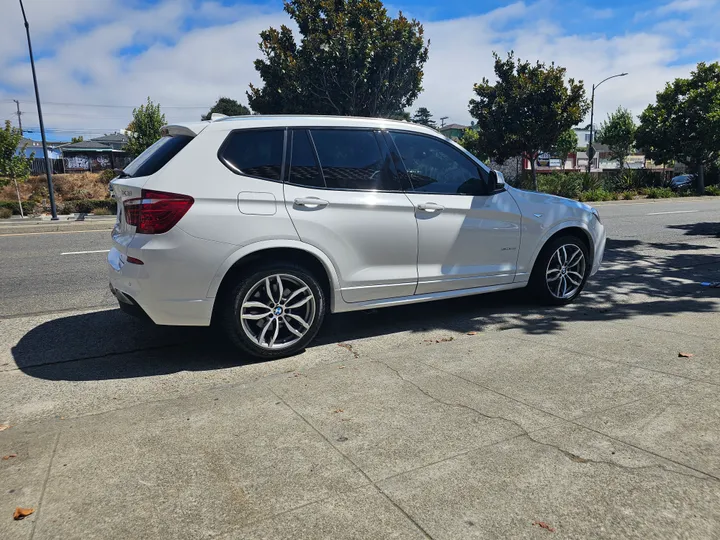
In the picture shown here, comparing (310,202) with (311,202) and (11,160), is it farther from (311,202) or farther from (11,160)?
(11,160)

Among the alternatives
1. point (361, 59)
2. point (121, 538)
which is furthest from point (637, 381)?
point (361, 59)

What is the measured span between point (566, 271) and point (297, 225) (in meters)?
3.12

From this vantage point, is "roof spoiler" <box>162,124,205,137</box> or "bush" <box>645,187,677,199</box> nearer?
"roof spoiler" <box>162,124,205,137</box>

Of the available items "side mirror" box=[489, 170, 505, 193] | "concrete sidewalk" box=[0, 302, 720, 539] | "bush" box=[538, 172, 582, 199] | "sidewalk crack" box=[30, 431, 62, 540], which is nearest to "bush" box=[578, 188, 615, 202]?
"bush" box=[538, 172, 582, 199]

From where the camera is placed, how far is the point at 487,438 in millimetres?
2834

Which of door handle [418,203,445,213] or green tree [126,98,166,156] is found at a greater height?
green tree [126,98,166,156]

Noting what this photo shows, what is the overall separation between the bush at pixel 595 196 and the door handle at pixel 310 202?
28.5 meters

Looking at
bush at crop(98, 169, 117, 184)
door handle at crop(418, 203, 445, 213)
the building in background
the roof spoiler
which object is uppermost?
the building in background

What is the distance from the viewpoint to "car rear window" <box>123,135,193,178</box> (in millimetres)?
4024

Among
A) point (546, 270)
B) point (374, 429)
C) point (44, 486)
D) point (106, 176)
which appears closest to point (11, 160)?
point (106, 176)

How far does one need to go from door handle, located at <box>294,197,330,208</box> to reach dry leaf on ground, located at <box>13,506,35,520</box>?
2539 millimetres

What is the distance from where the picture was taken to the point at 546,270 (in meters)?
5.62

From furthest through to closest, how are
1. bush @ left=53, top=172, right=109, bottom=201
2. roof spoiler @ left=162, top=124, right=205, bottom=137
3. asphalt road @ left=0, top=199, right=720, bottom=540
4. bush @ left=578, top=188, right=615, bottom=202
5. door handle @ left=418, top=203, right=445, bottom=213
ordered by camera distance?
bush @ left=53, top=172, right=109, bottom=201 < bush @ left=578, top=188, right=615, bottom=202 < door handle @ left=418, top=203, right=445, bottom=213 < roof spoiler @ left=162, top=124, right=205, bottom=137 < asphalt road @ left=0, top=199, right=720, bottom=540

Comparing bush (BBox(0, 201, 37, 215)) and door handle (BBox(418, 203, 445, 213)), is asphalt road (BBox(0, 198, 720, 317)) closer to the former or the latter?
door handle (BBox(418, 203, 445, 213))
